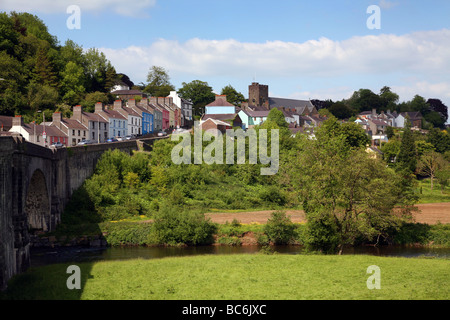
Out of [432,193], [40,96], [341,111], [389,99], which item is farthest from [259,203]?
[389,99]

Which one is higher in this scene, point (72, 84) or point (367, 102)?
point (367, 102)

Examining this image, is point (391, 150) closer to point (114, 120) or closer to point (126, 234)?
point (114, 120)

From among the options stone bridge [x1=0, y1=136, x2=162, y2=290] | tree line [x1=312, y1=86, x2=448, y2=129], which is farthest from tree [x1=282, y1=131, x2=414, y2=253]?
tree line [x1=312, y1=86, x2=448, y2=129]

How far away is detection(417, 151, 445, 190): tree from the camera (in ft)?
284

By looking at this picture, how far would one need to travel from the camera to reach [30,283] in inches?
990

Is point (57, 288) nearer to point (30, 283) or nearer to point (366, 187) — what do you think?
point (30, 283)

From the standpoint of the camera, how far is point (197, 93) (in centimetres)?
13450

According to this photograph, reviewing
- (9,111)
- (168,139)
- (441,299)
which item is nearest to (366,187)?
(441,299)

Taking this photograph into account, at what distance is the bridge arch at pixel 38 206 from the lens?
Result: 4109 centimetres

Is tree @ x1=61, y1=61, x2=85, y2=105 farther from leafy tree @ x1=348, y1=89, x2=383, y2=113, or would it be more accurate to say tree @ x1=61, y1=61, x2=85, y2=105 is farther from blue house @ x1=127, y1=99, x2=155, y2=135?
leafy tree @ x1=348, y1=89, x2=383, y2=113

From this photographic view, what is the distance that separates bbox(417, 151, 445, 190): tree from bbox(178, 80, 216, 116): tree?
6159 centimetres

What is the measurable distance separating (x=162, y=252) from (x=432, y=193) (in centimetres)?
5125

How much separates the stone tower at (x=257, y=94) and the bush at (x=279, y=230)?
10548cm

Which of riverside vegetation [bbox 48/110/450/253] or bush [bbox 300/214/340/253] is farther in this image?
riverside vegetation [bbox 48/110/450/253]
